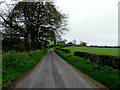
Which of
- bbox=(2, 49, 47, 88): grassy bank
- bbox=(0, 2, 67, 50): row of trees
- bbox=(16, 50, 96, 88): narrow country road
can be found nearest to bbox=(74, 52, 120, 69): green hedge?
bbox=(16, 50, 96, 88): narrow country road

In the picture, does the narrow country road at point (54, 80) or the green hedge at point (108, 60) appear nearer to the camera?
the narrow country road at point (54, 80)

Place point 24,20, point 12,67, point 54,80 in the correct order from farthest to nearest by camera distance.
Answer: point 24,20 → point 12,67 → point 54,80

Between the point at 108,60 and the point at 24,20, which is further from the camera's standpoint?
the point at 24,20

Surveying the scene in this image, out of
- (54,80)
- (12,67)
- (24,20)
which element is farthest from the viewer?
(24,20)

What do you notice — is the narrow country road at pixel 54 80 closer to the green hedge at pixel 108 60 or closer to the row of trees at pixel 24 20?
the green hedge at pixel 108 60

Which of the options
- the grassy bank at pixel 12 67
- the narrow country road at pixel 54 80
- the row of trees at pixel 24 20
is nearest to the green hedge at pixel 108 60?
the narrow country road at pixel 54 80

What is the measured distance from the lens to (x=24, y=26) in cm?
A: 3244

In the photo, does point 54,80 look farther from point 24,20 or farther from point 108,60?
point 24,20

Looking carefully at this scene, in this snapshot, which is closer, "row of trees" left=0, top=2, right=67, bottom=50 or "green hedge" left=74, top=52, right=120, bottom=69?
"green hedge" left=74, top=52, right=120, bottom=69

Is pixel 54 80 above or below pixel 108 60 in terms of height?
below

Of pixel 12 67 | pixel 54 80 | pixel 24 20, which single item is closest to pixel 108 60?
pixel 54 80

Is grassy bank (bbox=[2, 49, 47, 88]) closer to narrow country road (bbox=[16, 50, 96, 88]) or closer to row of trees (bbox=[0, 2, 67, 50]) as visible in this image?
narrow country road (bbox=[16, 50, 96, 88])

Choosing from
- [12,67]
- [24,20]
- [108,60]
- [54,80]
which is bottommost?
[54,80]

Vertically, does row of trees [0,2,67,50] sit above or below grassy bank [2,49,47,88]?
above
